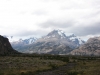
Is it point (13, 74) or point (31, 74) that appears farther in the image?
point (31, 74)

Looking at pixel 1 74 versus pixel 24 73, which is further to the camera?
pixel 24 73

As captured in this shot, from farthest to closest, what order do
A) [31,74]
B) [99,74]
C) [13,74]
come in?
[31,74] → [13,74] → [99,74]

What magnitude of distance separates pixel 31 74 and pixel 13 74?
20.5 feet

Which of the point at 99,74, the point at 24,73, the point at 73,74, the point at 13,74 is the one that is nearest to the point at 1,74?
the point at 13,74

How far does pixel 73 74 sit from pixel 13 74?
682 inches

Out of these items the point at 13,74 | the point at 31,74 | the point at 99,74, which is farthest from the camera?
the point at 31,74

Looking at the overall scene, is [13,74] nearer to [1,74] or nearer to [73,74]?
[1,74]

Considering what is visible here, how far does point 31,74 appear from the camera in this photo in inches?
2312

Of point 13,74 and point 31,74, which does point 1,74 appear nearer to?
point 13,74

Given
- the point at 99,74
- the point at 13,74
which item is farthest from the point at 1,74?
the point at 99,74

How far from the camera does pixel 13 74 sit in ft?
180

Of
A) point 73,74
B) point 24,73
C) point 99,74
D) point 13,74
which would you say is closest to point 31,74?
point 24,73

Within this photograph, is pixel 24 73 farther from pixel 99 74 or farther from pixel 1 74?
pixel 99 74

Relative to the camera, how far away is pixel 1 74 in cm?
5384
